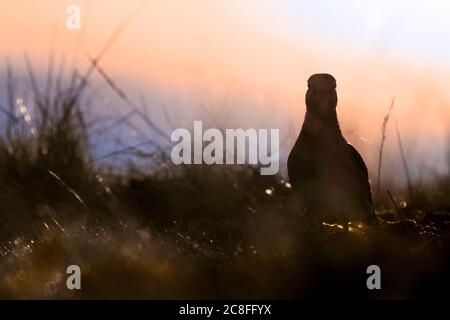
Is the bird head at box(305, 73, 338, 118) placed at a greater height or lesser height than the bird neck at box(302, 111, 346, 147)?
greater

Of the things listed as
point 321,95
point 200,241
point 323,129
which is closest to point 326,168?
point 323,129

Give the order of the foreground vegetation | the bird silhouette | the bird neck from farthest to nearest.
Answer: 1. the bird neck
2. the bird silhouette
3. the foreground vegetation

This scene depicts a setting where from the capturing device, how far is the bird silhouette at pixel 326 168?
11.5 ft

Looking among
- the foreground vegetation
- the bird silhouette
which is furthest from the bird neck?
the foreground vegetation

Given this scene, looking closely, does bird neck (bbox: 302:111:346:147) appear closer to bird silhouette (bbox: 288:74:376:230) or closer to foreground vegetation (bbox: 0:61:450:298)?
bird silhouette (bbox: 288:74:376:230)

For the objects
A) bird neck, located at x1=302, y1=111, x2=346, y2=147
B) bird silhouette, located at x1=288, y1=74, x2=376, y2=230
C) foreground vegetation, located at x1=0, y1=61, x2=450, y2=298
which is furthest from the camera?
bird neck, located at x1=302, y1=111, x2=346, y2=147

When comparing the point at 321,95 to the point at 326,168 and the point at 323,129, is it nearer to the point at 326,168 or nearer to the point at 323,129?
the point at 323,129

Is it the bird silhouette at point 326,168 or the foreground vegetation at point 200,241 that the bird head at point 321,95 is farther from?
the foreground vegetation at point 200,241

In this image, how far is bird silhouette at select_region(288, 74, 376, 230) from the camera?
3502 mm

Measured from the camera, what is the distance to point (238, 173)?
3.96 meters

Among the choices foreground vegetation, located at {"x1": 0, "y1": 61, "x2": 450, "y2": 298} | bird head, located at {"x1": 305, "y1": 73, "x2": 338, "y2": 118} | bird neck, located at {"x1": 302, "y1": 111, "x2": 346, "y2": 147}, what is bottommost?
foreground vegetation, located at {"x1": 0, "y1": 61, "x2": 450, "y2": 298}

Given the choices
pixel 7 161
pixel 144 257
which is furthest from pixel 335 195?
pixel 7 161

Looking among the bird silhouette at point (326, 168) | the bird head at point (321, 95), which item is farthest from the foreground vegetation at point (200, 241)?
the bird head at point (321, 95)

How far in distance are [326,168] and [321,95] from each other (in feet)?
1.01
